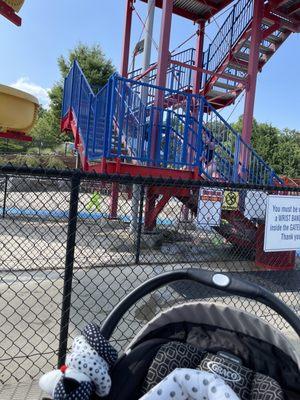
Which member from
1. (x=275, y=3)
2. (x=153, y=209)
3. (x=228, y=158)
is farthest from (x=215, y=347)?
(x=275, y=3)

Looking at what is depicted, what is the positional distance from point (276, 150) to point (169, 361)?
37.2 meters

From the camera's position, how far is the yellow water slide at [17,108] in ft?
7.73

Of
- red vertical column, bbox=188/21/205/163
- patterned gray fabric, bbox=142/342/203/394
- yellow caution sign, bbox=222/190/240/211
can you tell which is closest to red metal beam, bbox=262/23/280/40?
red vertical column, bbox=188/21/205/163

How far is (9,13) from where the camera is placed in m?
3.33

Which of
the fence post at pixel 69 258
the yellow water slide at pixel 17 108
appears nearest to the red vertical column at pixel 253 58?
the yellow water slide at pixel 17 108

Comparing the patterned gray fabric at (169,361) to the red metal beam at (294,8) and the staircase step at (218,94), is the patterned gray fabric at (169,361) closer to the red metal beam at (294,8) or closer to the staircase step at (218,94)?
the red metal beam at (294,8)

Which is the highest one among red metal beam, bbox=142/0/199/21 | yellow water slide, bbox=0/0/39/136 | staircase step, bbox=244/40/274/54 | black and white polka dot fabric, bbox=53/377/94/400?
red metal beam, bbox=142/0/199/21

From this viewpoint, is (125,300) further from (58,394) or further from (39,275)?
(39,275)

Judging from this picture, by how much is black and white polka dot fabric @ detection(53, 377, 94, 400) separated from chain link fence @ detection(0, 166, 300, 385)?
1.22m

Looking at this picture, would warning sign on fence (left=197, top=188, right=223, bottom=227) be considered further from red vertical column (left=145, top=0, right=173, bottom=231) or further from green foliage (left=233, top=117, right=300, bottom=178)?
green foliage (left=233, top=117, right=300, bottom=178)

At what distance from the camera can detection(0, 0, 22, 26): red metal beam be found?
326 centimetres

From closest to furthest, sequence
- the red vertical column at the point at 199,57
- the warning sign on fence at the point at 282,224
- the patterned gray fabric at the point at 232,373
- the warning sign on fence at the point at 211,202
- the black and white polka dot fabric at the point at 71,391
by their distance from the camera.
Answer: the black and white polka dot fabric at the point at 71,391 < the patterned gray fabric at the point at 232,373 < the warning sign on fence at the point at 282,224 < the warning sign on fence at the point at 211,202 < the red vertical column at the point at 199,57

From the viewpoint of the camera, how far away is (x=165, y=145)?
7.17m

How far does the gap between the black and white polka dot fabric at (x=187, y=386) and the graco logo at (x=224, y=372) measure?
3.4 inches
